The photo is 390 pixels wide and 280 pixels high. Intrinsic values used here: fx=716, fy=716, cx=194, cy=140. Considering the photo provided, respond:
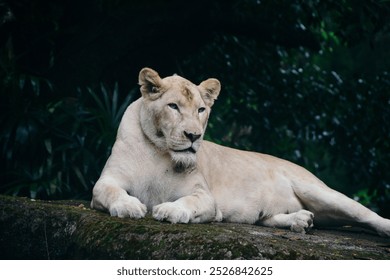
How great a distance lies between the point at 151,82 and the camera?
470 centimetres

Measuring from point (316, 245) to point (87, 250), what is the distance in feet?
4.20

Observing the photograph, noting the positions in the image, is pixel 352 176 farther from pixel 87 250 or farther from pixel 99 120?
pixel 87 250

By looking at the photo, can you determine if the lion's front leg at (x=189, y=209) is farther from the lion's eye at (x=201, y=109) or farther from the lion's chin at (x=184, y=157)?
the lion's eye at (x=201, y=109)

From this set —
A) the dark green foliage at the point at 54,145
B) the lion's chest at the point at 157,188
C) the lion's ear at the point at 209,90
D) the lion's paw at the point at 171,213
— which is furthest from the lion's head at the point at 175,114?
the dark green foliage at the point at 54,145

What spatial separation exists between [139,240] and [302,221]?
1.84 m

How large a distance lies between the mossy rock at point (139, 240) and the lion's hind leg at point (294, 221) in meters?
0.17

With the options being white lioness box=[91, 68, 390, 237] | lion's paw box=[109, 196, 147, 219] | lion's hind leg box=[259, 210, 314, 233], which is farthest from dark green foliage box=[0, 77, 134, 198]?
lion's paw box=[109, 196, 147, 219]

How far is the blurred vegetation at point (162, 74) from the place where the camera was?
7.62 m

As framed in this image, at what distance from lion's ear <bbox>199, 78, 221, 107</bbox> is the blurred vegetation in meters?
3.03

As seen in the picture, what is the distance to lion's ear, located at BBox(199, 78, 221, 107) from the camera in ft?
15.9

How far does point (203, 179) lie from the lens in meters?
4.91

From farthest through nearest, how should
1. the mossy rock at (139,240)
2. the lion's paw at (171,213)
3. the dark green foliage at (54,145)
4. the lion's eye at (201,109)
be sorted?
the dark green foliage at (54,145) → the lion's eye at (201,109) → the lion's paw at (171,213) → the mossy rock at (139,240)

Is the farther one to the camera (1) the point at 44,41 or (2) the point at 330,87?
(2) the point at 330,87
